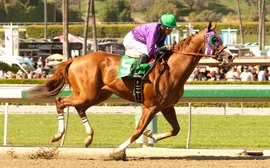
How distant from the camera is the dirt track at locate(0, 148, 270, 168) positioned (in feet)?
32.1

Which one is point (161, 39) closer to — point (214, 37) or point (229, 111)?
point (214, 37)

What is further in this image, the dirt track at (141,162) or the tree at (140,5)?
the tree at (140,5)

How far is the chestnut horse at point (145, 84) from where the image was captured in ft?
33.6

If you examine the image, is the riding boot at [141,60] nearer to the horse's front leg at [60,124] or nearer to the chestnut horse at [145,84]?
the chestnut horse at [145,84]

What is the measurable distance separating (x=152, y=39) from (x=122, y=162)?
1562mm

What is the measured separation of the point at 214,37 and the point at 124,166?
1.93 meters

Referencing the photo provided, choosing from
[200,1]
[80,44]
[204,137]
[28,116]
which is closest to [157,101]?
[204,137]

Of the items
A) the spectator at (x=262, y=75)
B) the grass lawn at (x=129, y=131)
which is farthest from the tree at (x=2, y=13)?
the grass lawn at (x=129, y=131)

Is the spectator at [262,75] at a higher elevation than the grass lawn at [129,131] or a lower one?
lower

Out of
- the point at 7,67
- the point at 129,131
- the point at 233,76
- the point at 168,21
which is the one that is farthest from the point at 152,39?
the point at 7,67

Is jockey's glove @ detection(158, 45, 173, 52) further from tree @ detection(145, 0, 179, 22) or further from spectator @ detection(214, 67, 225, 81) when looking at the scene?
tree @ detection(145, 0, 179, 22)

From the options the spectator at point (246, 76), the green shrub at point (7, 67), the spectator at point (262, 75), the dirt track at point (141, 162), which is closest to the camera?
the dirt track at point (141, 162)

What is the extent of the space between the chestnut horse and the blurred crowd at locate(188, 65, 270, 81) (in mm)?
16519

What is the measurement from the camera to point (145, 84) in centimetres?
1034
